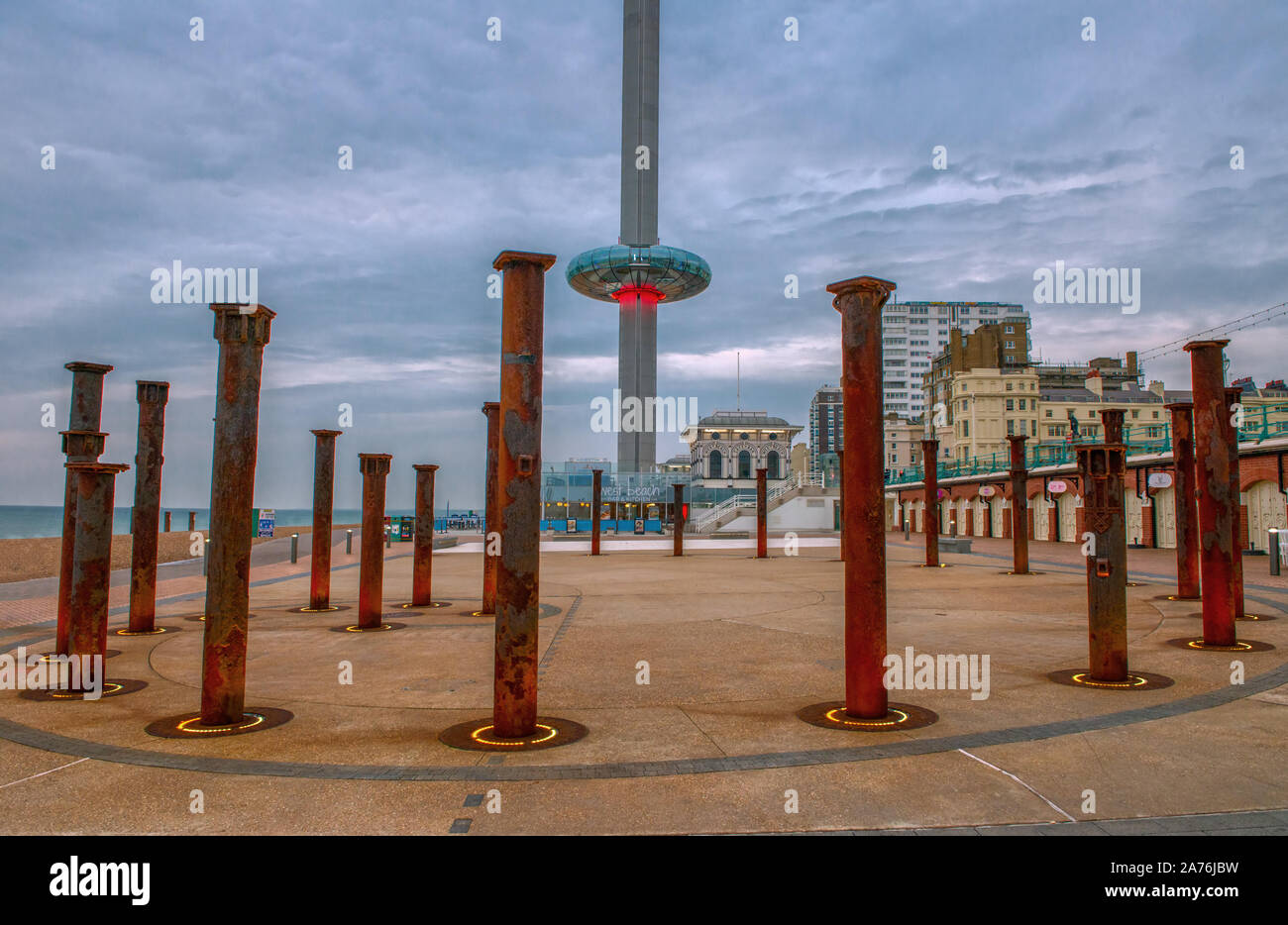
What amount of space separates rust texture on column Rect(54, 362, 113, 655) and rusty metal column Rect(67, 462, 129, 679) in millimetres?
808

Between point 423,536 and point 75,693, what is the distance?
23.9 ft

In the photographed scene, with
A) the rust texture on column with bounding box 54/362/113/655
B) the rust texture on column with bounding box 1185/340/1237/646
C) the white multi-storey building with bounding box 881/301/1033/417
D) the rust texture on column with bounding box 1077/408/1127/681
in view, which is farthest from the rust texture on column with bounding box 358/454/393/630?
the white multi-storey building with bounding box 881/301/1033/417

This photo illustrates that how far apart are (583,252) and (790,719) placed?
78938mm

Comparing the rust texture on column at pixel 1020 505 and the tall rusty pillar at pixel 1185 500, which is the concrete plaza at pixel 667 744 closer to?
the tall rusty pillar at pixel 1185 500

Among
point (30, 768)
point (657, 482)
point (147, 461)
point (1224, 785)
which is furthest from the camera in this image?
point (657, 482)

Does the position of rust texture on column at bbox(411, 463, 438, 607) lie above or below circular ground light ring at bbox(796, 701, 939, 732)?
above

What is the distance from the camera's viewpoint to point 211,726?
6.40 metres

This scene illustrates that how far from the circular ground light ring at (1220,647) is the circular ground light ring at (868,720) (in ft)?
15.7

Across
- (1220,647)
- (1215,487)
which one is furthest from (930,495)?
(1215,487)

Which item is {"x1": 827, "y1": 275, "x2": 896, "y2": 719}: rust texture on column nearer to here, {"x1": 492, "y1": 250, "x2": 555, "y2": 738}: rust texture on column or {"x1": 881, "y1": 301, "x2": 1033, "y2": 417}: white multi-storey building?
{"x1": 492, "y1": 250, "x2": 555, "y2": 738}: rust texture on column

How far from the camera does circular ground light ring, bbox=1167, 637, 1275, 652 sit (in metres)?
9.54

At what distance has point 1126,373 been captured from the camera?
85.4 metres

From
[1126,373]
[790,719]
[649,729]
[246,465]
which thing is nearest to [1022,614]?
[790,719]
